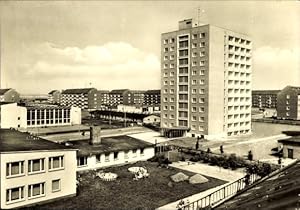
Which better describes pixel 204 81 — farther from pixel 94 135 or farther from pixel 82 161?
pixel 82 161

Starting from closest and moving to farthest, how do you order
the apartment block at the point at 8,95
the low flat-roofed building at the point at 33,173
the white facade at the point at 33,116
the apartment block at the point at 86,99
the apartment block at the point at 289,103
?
the low flat-roofed building at the point at 33,173 < the white facade at the point at 33,116 < the apartment block at the point at 289,103 < the apartment block at the point at 8,95 < the apartment block at the point at 86,99

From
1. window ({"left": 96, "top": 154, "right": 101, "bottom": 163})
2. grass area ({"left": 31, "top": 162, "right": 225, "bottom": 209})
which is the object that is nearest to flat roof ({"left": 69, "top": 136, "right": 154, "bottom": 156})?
window ({"left": 96, "top": 154, "right": 101, "bottom": 163})

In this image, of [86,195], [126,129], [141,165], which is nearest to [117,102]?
[126,129]

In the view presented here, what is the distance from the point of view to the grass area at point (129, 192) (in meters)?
21.2

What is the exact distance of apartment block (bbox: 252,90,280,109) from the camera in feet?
416

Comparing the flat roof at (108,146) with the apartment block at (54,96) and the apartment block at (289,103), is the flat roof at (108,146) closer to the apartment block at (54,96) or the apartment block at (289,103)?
the apartment block at (289,103)

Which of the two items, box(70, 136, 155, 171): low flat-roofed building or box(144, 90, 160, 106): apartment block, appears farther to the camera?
box(144, 90, 160, 106): apartment block

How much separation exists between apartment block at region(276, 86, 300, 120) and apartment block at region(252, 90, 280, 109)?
A: 34.6 meters

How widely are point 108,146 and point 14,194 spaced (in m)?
14.0

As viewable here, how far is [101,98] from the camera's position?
413 ft

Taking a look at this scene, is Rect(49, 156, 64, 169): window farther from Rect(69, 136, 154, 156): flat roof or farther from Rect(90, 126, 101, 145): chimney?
Rect(90, 126, 101, 145): chimney

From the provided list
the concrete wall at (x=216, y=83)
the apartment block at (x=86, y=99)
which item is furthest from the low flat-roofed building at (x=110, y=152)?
the apartment block at (x=86, y=99)

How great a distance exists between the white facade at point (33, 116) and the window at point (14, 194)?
126ft

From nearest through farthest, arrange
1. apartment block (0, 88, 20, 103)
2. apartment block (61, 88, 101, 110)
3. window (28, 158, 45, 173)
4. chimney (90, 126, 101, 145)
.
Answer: window (28, 158, 45, 173)
chimney (90, 126, 101, 145)
apartment block (0, 88, 20, 103)
apartment block (61, 88, 101, 110)
